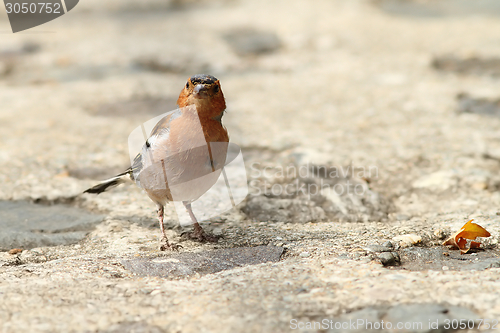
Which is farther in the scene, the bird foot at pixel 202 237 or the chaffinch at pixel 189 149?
the bird foot at pixel 202 237

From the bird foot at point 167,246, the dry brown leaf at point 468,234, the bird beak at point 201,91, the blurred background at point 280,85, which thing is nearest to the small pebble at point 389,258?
the dry brown leaf at point 468,234

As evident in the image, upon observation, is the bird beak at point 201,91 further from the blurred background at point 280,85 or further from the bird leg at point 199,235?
the blurred background at point 280,85

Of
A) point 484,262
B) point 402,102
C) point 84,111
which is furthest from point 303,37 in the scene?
point 484,262

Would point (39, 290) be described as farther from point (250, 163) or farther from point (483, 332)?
point (250, 163)

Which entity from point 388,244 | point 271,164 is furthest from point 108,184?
point 388,244

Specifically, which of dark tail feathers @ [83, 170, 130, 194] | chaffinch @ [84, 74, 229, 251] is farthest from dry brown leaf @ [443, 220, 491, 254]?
dark tail feathers @ [83, 170, 130, 194]

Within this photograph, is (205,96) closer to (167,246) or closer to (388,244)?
(167,246)

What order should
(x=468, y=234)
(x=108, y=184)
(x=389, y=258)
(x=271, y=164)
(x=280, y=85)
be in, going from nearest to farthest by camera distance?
(x=389, y=258) → (x=468, y=234) → (x=108, y=184) → (x=271, y=164) → (x=280, y=85)
